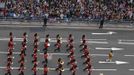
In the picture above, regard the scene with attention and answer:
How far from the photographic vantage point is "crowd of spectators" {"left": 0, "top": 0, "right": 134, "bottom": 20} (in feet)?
182

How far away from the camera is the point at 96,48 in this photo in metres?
51.0

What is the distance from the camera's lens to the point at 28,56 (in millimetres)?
48156

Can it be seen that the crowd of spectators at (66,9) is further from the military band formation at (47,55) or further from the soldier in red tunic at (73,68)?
the soldier in red tunic at (73,68)

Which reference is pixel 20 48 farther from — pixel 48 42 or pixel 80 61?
pixel 80 61

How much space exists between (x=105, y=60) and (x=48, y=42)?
17.9ft

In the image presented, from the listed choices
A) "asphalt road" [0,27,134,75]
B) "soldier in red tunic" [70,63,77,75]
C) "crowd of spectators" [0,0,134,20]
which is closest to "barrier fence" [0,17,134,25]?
"crowd of spectators" [0,0,134,20]

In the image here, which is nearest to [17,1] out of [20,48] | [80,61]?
[20,48]

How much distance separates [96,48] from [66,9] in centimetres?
715

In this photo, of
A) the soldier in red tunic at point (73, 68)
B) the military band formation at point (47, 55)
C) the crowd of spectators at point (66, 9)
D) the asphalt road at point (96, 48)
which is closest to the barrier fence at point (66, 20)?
the crowd of spectators at point (66, 9)

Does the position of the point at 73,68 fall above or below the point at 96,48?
below

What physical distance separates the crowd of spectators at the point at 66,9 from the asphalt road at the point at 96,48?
1.95 meters

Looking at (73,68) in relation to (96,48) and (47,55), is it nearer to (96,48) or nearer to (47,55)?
(47,55)

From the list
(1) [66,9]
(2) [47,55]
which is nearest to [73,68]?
(2) [47,55]

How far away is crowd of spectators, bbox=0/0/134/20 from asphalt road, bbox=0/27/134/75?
76.7 inches
